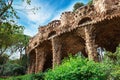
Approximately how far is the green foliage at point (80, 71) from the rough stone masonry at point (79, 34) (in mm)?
7659

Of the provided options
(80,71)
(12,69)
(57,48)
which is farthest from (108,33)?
(12,69)

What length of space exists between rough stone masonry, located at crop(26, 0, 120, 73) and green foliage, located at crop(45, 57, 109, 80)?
25.1ft

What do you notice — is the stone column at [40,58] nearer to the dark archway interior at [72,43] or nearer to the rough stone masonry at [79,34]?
the rough stone masonry at [79,34]

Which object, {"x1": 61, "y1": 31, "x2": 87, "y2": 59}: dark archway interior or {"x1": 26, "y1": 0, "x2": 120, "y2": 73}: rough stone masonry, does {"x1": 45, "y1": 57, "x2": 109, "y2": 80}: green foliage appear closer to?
{"x1": 26, "y1": 0, "x2": 120, "y2": 73}: rough stone masonry

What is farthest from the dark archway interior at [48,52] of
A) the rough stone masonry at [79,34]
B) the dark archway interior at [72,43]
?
the dark archway interior at [72,43]

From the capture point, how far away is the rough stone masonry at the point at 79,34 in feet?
65.9

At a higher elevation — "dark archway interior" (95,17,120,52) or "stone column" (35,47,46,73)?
"dark archway interior" (95,17,120,52)

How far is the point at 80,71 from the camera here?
36.0ft

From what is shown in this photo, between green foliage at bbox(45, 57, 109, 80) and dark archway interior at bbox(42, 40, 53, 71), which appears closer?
green foliage at bbox(45, 57, 109, 80)

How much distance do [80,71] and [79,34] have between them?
35.9ft

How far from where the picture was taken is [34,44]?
93.6 ft

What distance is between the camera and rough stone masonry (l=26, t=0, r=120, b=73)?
20.1 metres

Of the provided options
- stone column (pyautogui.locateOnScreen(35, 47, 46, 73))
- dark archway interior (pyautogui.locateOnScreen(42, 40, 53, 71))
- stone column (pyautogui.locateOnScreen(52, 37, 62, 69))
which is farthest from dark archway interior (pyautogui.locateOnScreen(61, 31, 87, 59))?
stone column (pyautogui.locateOnScreen(35, 47, 46, 73))

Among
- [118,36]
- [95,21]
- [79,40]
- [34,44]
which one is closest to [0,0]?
[95,21]
